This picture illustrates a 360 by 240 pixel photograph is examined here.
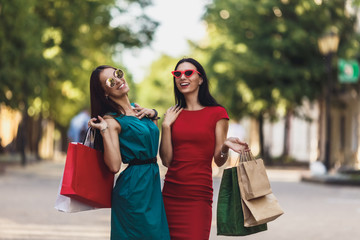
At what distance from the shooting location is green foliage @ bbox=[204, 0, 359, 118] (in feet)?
97.8

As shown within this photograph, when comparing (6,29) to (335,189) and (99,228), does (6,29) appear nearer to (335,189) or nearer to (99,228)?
(335,189)

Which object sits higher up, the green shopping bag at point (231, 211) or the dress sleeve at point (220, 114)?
the dress sleeve at point (220, 114)

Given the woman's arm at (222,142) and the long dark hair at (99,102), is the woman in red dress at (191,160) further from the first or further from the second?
the long dark hair at (99,102)

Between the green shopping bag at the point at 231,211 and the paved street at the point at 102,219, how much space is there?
4.21 meters

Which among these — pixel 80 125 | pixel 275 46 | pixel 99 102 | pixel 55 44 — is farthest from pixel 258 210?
pixel 275 46

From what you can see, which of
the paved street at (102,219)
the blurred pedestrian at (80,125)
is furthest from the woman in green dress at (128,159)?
the blurred pedestrian at (80,125)

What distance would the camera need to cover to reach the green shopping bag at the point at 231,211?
4512 mm

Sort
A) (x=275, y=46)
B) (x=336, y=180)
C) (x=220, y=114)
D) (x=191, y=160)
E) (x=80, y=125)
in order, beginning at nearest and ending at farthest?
(x=191, y=160) < (x=220, y=114) < (x=80, y=125) < (x=336, y=180) < (x=275, y=46)

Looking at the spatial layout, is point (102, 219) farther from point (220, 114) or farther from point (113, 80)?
point (113, 80)

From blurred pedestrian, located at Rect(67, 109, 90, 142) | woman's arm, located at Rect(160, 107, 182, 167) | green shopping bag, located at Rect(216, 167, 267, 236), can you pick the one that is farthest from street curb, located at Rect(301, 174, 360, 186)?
woman's arm, located at Rect(160, 107, 182, 167)

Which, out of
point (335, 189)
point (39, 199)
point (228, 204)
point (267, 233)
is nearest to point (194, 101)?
point (228, 204)

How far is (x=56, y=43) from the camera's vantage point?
24953 mm

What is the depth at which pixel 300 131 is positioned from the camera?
1747 inches

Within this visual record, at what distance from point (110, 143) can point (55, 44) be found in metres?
21.2
